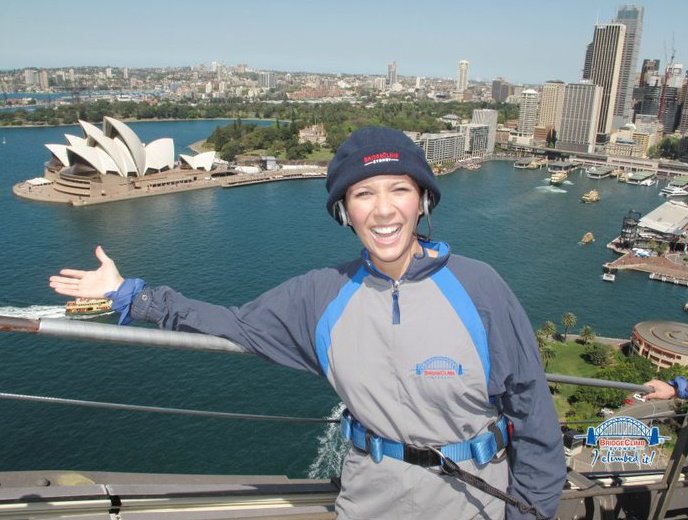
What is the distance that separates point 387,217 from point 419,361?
0.48 ft

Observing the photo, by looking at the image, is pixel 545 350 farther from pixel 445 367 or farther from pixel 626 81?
pixel 626 81

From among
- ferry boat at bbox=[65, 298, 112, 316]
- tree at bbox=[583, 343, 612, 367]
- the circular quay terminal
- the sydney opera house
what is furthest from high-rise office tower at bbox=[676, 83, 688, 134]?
ferry boat at bbox=[65, 298, 112, 316]

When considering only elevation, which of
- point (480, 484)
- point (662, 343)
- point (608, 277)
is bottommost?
point (608, 277)

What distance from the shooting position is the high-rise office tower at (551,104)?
30.4 m

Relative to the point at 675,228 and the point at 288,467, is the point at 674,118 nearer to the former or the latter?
the point at 675,228

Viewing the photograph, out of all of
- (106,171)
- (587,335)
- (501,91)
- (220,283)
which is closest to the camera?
(587,335)

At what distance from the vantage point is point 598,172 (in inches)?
927

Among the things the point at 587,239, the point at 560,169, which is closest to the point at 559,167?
the point at 560,169

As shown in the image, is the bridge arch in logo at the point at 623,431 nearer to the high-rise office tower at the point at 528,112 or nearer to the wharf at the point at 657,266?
the wharf at the point at 657,266

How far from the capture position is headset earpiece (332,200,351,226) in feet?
2.04

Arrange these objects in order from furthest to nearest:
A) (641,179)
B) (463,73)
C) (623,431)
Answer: (463,73)
(641,179)
(623,431)

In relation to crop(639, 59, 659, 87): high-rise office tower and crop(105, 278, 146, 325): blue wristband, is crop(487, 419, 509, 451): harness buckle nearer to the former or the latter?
crop(105, 278, 146, 325): blue wristband

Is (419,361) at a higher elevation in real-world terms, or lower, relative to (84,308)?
higher

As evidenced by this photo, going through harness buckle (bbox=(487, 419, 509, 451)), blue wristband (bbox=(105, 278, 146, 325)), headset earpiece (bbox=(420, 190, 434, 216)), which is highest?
headset earpiece (bbox=(420, 190, 434, 216))
